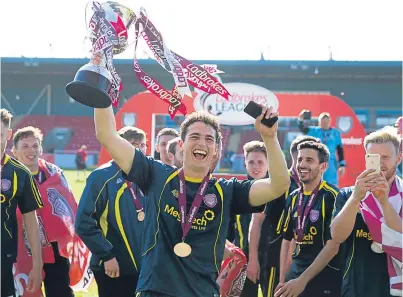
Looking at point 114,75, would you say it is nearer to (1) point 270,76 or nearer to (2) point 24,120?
(1) point 270,76

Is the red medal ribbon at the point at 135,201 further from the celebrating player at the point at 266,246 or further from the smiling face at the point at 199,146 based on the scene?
the smiling face at the point at 199,146

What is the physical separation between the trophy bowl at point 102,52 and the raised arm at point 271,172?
2.56 feet

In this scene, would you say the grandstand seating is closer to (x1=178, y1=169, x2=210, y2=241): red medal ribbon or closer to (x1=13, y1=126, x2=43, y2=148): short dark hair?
(x1=13, y1=126, x2=43, y2=148): short dark hair

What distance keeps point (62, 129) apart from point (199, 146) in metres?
44.7

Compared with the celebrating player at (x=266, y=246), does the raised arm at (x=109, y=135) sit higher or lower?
higher

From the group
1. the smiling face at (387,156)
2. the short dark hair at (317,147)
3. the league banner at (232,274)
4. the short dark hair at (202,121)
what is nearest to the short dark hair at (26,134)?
the league banner at (232,274)

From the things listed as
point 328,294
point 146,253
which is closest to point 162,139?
point 328,294

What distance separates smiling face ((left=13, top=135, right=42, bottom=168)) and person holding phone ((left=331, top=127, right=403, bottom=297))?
8.91 ft

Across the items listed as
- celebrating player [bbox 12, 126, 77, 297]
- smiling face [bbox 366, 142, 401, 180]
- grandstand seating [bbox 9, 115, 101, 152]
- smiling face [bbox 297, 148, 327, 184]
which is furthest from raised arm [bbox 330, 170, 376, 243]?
grandstand seating [bbox 9, 115, 101, 152]

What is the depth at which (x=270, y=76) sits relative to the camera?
140 ft

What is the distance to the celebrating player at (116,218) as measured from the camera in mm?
5020

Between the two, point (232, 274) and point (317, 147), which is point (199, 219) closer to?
point (317, 147)

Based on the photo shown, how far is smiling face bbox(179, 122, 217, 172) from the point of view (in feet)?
12.1

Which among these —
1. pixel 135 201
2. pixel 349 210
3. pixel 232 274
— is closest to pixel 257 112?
pixel 349 210
